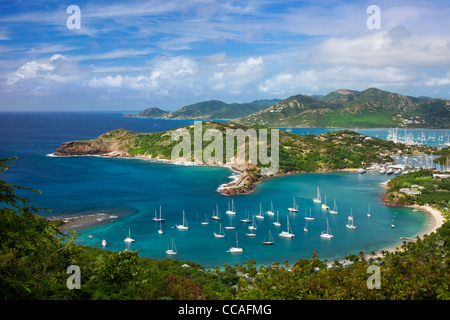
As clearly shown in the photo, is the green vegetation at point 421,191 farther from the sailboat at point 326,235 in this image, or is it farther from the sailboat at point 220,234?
the sailboat at point 220,234

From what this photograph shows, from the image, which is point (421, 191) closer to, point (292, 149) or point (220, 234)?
point (220, 234)

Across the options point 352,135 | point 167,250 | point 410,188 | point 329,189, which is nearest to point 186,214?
point 167,250

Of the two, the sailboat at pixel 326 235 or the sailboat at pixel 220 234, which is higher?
the sailboat at pixel 220 234

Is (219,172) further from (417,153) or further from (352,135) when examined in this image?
(417,153)

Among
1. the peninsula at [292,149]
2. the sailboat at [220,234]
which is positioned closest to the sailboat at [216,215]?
the sailboat at [220,234]
